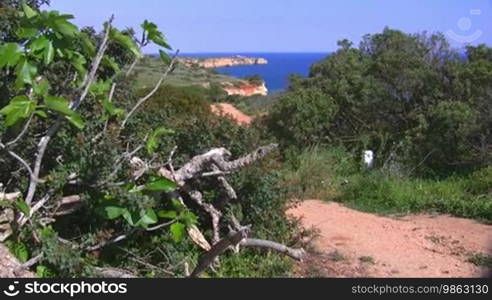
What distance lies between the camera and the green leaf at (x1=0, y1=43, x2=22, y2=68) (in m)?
3.94

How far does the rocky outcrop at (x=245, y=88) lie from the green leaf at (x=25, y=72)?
2111cm

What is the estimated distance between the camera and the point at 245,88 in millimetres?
27875

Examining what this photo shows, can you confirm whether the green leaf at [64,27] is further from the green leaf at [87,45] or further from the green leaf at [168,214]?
the green leaf at [168,214]

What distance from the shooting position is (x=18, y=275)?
3.81 metres

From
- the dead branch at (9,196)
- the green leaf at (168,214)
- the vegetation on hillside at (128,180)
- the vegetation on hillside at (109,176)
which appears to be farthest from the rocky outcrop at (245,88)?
the dead branch at (9,196)

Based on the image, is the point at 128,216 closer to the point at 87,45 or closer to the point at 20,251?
the point at 20,251

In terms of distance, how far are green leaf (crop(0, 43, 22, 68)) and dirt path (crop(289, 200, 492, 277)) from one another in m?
2.46

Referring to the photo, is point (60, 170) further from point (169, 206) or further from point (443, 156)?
point (443, 156)

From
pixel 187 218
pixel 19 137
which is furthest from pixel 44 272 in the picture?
pixel 187 218

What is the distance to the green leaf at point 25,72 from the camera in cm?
400

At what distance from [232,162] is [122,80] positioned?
1230mm

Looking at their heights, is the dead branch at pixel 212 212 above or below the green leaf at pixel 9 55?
below

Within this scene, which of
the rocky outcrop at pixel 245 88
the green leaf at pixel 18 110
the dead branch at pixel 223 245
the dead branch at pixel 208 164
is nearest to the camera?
the green leaf at pixel 18 110

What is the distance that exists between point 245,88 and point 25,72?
78.7ft
